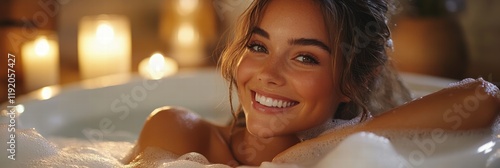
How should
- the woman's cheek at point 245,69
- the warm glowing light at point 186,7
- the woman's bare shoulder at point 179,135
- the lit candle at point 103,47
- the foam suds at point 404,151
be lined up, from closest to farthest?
1. the foam suds at point 404,151
2. the woman's cheek at point 245,69
3. the woman's bare shoulder at point 179,135
4. the lit candle at point 103,47
5. the warm glowing light at point 186,7

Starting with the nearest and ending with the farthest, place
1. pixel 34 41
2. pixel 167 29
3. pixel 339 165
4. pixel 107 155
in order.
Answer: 1. pixel 339 165
2. pixel 107 155
3. pixel 34 41
4. pixel 167 29

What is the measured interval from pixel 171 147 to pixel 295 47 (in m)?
0.32

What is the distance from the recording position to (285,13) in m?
1.21

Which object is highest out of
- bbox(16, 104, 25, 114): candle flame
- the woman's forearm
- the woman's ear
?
the woman's forearm

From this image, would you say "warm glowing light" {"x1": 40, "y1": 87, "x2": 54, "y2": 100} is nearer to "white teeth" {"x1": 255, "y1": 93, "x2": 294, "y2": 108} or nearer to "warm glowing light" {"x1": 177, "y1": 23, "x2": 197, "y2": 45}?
"white teeth" {"x1": 255, "y1": 93, "x2": 294, "y2": 108}

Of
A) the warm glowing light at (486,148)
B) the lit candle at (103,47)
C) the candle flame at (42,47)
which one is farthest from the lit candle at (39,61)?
the warm glowing light at (486,148)

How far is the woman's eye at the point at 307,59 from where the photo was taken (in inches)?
47.8

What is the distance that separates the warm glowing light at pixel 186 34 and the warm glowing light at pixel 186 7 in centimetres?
7

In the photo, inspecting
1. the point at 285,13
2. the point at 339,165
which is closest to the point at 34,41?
the point at 285,13

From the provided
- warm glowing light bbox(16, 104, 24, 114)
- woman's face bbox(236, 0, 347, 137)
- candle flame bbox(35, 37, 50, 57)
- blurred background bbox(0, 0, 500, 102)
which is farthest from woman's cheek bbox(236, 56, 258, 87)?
candle flame bbox(35, 37, 50, 57)

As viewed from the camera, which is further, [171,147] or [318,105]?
[171,147]

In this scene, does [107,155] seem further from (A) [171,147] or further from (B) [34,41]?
(B) [34,41]

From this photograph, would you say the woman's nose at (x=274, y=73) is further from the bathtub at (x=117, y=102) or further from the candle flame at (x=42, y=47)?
the candle flame at (x=42, y=47)

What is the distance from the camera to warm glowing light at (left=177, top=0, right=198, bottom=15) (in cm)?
330
